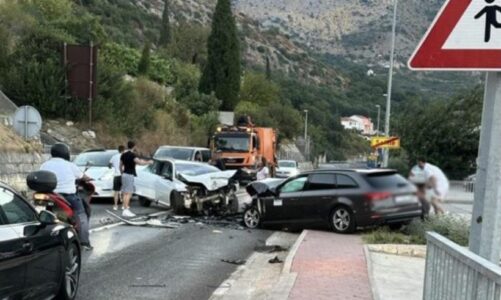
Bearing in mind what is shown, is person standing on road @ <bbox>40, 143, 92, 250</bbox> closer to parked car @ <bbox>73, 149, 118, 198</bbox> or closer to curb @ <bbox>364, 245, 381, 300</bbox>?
curb @ <bbox>364, 245, 381, 300</bbox>

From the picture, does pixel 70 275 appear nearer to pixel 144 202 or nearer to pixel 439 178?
pixel 439 178

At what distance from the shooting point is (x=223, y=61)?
183ft

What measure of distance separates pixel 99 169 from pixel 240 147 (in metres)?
11.1

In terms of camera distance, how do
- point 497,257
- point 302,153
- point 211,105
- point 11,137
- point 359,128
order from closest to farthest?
point 497,257 < point 359,128 < point 11,137 < point 211,105 < point 302,153

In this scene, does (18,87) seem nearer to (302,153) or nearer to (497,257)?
(497,257)

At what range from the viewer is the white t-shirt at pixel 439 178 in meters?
1.76

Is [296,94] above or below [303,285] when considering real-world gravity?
above

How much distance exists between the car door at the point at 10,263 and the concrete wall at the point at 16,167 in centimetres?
1239

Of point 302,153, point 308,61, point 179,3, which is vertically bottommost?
point 302,153

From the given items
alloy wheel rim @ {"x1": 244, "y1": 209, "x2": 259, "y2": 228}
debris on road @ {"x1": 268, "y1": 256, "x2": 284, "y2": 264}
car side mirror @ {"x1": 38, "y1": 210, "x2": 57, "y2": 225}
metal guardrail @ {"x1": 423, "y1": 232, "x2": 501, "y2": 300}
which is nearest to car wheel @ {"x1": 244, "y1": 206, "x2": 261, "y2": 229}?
alloy wheel rim @ {"x1": 244, "y1": 209, "x2": 259, "y2": 228}

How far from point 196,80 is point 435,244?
5433cm

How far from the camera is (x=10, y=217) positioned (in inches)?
218

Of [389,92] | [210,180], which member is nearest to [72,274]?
[389,92]

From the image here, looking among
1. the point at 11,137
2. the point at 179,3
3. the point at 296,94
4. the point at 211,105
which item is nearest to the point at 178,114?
the point at 211,105
